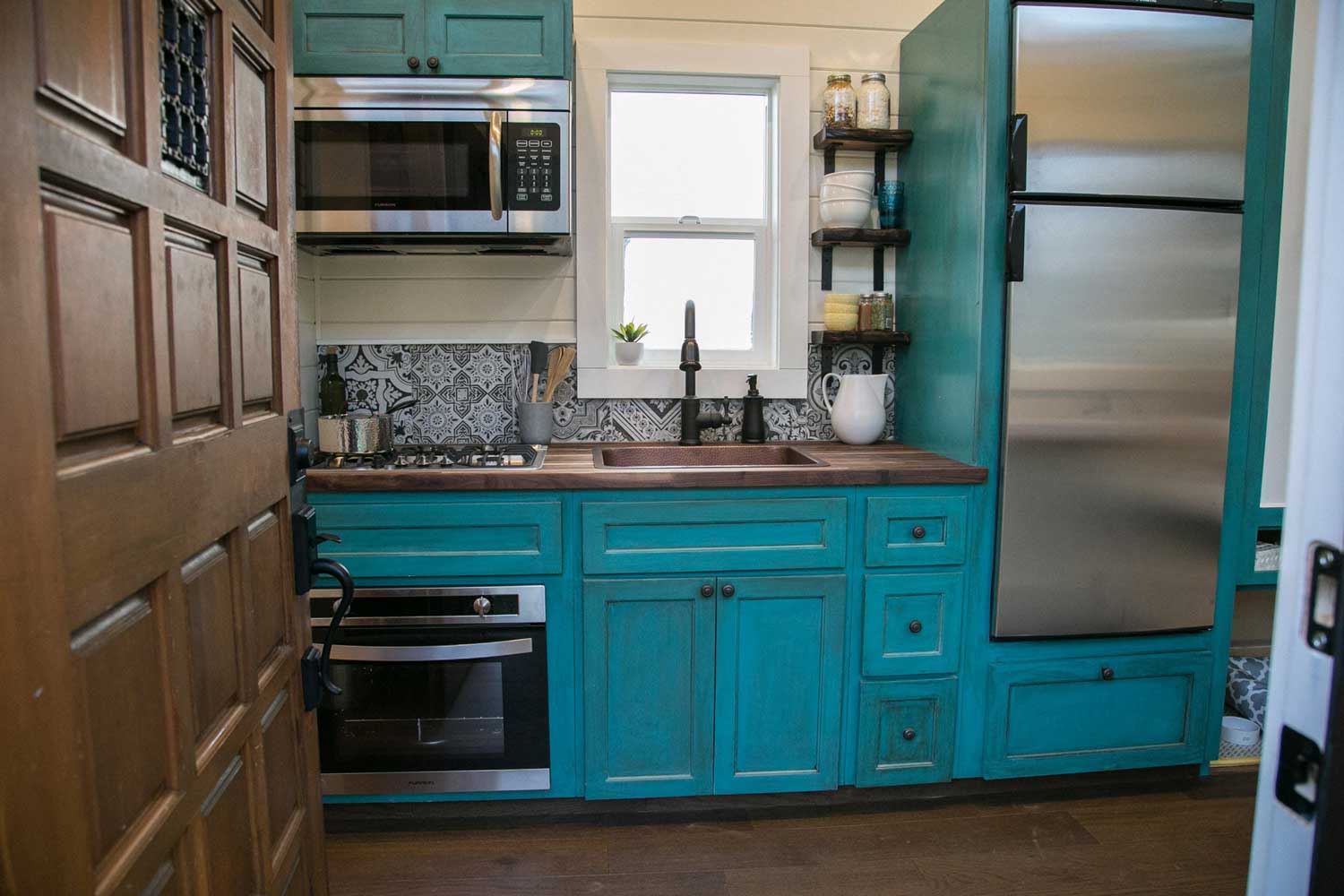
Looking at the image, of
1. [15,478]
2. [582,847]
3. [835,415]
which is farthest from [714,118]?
[15,478]

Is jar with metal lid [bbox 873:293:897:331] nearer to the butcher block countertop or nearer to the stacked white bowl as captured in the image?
the stacked white bowl

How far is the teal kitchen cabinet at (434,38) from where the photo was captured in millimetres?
2301

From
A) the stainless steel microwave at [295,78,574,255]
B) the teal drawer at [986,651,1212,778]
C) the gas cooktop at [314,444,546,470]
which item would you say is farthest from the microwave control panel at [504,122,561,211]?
the teal drawer at [986,651,1212,778]

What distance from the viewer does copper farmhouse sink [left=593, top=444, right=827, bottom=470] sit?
269 cm

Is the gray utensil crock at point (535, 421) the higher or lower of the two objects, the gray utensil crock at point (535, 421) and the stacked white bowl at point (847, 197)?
the lower

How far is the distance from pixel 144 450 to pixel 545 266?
2024 mm

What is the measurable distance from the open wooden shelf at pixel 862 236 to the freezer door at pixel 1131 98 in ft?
1.75

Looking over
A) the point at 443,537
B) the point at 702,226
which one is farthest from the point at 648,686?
the point at 702,226

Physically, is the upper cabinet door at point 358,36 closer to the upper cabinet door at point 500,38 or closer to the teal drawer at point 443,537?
the upper cabinet door at point 500,38

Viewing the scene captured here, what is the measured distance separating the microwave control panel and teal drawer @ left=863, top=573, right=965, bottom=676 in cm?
139

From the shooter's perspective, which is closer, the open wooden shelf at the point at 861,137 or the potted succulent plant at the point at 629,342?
the open wooden shelf at the point at 861,137

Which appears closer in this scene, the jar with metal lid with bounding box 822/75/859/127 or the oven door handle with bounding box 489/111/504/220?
the oven door handle with bounding box 489/111/504/220

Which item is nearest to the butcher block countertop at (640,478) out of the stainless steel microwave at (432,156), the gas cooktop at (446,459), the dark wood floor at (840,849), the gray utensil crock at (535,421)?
the gas cooktop at (446,459)

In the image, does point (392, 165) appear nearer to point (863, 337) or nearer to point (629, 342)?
point (629, 342)
